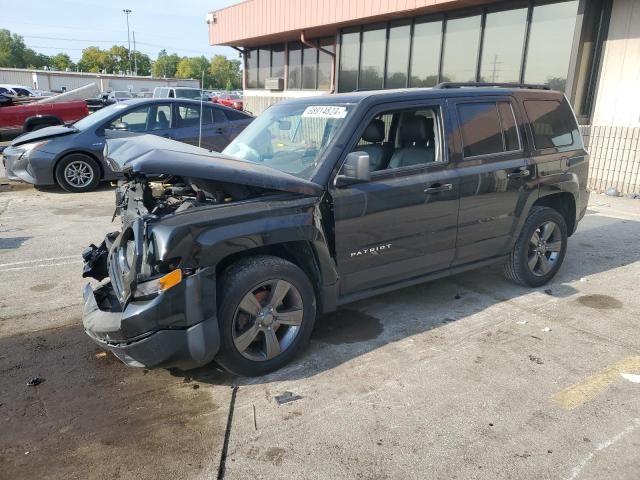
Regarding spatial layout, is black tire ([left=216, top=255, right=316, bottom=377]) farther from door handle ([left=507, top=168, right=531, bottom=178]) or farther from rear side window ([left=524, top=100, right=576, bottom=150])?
rear side window ([left=524, top=100, right=576, bottom=150])

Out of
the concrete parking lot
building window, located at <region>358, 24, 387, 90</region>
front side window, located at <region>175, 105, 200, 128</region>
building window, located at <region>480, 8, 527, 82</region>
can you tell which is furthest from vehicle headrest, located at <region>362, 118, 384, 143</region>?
building window, located at <region>358, 24, 387, 90</region>

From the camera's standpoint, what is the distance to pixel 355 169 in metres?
3.38

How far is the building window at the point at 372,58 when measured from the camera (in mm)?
14680

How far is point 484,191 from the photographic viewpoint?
168 inches

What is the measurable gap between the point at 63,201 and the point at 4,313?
4701mm

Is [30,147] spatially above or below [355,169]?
below

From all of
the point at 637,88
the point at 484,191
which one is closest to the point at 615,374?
the point at 484,191

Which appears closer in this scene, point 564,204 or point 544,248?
point 544,248

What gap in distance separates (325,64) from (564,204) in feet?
46.1

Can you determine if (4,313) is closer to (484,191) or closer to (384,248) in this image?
(384,248)

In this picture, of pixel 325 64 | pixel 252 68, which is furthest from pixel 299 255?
pixel 252 68

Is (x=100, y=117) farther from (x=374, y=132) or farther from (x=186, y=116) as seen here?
(x=374, y=132)

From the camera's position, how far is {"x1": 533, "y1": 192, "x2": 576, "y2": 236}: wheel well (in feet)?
16.5

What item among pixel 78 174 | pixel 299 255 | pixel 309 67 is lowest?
pixel 78 174
